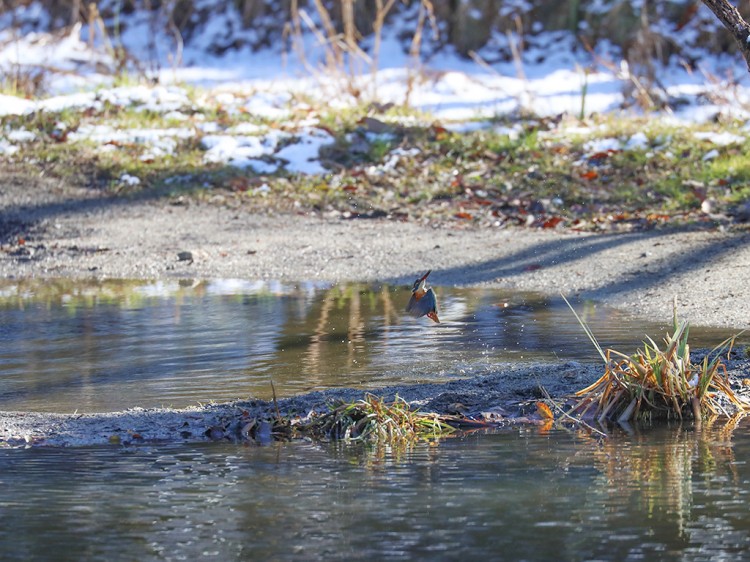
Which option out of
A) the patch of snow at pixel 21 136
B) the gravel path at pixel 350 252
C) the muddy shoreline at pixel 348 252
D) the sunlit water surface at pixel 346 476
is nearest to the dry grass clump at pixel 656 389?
the sunlit water surface at pixel 346 476

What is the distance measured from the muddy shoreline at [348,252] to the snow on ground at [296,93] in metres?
1.47

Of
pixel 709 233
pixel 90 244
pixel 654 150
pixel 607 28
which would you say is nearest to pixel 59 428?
pixel 90 244

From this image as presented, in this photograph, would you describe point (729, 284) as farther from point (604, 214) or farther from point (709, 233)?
point (604, 214)

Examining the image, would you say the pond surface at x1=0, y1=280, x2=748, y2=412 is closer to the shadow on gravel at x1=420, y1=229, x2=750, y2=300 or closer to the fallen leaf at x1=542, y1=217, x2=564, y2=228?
the shadow on gravel at x1=420, y1=229, x2=750, y2=300

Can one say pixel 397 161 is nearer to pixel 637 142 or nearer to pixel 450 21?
pixel 637 142

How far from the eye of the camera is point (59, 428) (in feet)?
16.4

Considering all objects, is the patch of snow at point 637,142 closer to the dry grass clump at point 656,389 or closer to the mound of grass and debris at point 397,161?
the mound of grass and debris at point 397,161

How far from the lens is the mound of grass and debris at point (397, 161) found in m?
11.7

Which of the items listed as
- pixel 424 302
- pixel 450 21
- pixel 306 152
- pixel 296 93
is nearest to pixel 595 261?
pixel 424 302

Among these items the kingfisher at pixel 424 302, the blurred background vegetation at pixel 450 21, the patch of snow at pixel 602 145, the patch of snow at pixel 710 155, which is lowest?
the kingfisher at pixel 424 302

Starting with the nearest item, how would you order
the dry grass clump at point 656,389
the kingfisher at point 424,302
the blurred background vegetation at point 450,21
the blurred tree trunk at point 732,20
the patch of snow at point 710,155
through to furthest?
the dry grass clump at point 656,389, the blurred tree trunk at point 732,20, the kingfisher at point 424,302, the patch of snow at point 710,155, the blurred background vegetation at point 450,21

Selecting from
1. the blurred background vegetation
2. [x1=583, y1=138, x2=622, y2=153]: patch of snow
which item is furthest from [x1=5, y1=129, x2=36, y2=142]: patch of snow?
[x1=583, y1=138, x2=622, y2=153]: patch of snow

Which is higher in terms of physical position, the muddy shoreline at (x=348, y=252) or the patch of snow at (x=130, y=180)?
the patch of snow at (x=130, y=180)

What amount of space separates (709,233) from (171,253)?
4704mm
